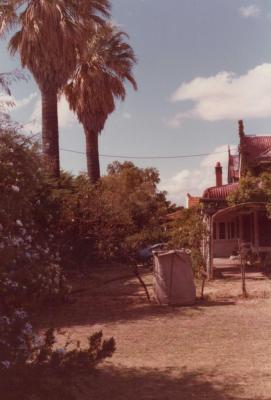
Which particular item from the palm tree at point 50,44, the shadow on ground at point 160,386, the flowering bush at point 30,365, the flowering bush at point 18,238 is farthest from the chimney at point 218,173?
the flowering bush at point 30,365

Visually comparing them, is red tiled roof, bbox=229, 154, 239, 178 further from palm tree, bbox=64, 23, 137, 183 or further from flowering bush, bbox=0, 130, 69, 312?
flowering bush, bbox=0, 130, 69, 312

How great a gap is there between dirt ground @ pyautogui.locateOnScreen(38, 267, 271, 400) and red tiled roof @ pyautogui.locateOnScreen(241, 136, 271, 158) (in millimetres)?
14156

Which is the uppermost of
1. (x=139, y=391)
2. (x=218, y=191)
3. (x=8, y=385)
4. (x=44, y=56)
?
(x=44, y=56)

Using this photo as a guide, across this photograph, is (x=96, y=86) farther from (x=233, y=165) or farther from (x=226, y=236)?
(x=233, y=165)

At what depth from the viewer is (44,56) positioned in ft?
58.1

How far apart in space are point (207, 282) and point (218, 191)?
23.1 feet

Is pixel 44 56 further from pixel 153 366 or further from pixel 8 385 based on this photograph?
pixel 8 385

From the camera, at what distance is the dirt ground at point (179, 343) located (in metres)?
6.61

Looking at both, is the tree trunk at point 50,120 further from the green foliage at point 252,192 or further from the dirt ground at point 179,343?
the green foliage at point 252,192

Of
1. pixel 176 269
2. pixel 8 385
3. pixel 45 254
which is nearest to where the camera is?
pixel 8 385

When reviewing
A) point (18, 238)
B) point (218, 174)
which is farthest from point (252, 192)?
point (218, 174)

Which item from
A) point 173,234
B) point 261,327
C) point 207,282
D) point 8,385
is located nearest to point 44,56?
point 173,234

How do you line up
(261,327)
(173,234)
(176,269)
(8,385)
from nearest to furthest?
1. (8,385)
2. (261,327)
3. (176,269)
4. (173,234)

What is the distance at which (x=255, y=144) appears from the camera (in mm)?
30031
